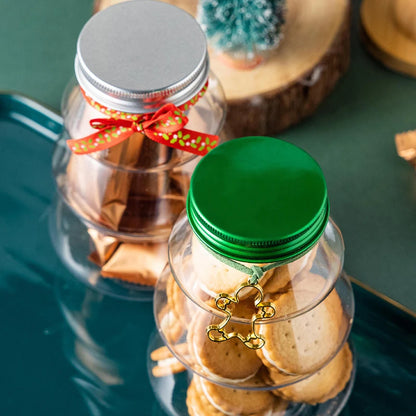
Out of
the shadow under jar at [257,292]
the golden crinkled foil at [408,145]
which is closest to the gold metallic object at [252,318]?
the shadow under jar at [257,292]

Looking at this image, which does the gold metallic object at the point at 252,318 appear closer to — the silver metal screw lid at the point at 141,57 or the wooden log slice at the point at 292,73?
the silver metal screw lid at the point at 141,57

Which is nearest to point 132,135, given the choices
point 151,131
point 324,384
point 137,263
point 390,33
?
point 151,131

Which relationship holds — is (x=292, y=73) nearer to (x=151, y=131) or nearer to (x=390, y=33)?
(x=390, y=33)

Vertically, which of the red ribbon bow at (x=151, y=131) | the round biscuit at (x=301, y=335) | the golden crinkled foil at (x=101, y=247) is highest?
the red ribbon bow at (x=151, y=131)

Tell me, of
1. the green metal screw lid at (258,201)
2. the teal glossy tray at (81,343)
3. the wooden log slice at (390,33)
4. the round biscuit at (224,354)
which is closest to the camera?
the green metal screw lid at (258,201)

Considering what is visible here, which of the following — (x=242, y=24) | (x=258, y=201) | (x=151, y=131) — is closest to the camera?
(x=258, y=201)

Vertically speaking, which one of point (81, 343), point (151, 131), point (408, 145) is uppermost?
point (151, 131)

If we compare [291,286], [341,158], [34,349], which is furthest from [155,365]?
[341,158]
